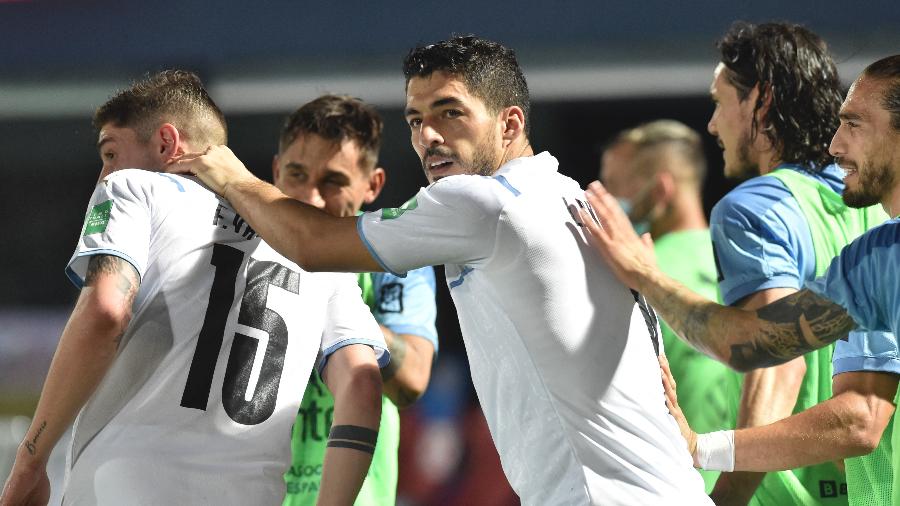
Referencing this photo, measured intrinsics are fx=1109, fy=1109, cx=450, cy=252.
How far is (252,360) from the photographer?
2.97m

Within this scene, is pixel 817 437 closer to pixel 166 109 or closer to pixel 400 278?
pixel 400 278

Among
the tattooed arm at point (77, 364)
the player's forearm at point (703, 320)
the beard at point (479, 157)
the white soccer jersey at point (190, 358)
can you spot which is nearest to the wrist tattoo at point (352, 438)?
the white soccer jersey at point (190, 358)

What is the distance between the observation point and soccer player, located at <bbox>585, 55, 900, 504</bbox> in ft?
8.80

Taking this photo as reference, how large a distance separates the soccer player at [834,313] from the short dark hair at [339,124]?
1.83m

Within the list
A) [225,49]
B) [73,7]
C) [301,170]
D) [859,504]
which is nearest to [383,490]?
[301,170]

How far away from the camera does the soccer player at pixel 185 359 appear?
2738 mm

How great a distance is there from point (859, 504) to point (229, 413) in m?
1.84

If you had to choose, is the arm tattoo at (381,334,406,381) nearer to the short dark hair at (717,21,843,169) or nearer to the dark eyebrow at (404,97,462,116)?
the dark eyebrow at (404,97,462,116)

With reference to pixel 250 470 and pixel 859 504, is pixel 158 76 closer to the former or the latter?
pixel 250 470

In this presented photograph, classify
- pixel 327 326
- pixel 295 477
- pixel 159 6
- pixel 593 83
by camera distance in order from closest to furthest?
pixel 327 326
pixel 295 477
pixel 593 83
pixel 159 6

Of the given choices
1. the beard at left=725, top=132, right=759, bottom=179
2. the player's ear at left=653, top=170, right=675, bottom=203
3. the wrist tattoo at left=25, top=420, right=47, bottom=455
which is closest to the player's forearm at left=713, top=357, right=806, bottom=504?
the beard at left=725, top=132, right=759, bottom=179

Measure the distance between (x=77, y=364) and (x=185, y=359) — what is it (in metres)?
0.28

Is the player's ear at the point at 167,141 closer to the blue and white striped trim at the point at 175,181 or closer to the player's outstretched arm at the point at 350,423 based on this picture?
the blue and white striped trim at the point at 175,181

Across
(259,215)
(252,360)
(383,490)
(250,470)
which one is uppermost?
(259,215)
